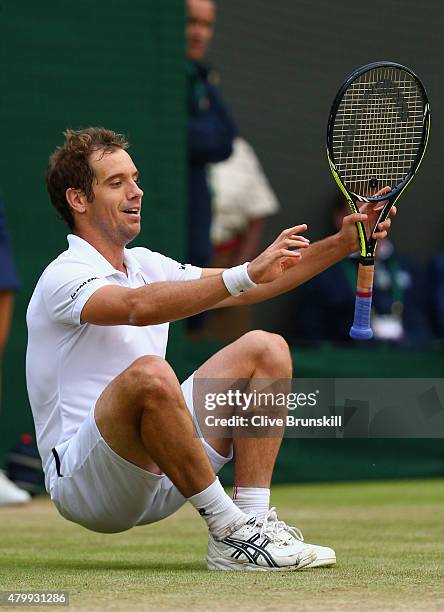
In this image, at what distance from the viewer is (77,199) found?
13.8ft

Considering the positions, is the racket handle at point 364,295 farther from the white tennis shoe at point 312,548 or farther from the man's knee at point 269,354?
the white tennis shoe at point 312,548

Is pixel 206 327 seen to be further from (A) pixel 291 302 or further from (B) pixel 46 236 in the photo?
(B) pixel 46 236

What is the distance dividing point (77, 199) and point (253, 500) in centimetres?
110

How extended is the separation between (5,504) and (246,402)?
2.79 meters

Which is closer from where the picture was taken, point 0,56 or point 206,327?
point 0,56

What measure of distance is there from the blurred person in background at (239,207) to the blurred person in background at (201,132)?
2.33 ft

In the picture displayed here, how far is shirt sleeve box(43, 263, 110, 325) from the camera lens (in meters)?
3.84

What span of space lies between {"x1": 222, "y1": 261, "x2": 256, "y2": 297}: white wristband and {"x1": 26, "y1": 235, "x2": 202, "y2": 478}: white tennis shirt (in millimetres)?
412

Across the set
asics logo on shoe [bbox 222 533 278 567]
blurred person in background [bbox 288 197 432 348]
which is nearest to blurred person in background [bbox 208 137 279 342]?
blurred person in background [bbox 288 197 432 348]

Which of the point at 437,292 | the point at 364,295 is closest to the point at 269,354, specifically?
the point at 364,295

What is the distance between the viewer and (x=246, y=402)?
3.98 m

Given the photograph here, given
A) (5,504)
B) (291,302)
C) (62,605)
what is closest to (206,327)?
(291,302)

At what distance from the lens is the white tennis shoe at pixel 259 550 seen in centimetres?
377

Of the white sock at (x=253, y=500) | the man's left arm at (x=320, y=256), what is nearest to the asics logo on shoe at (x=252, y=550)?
the white sock at (x=253, y=500)
